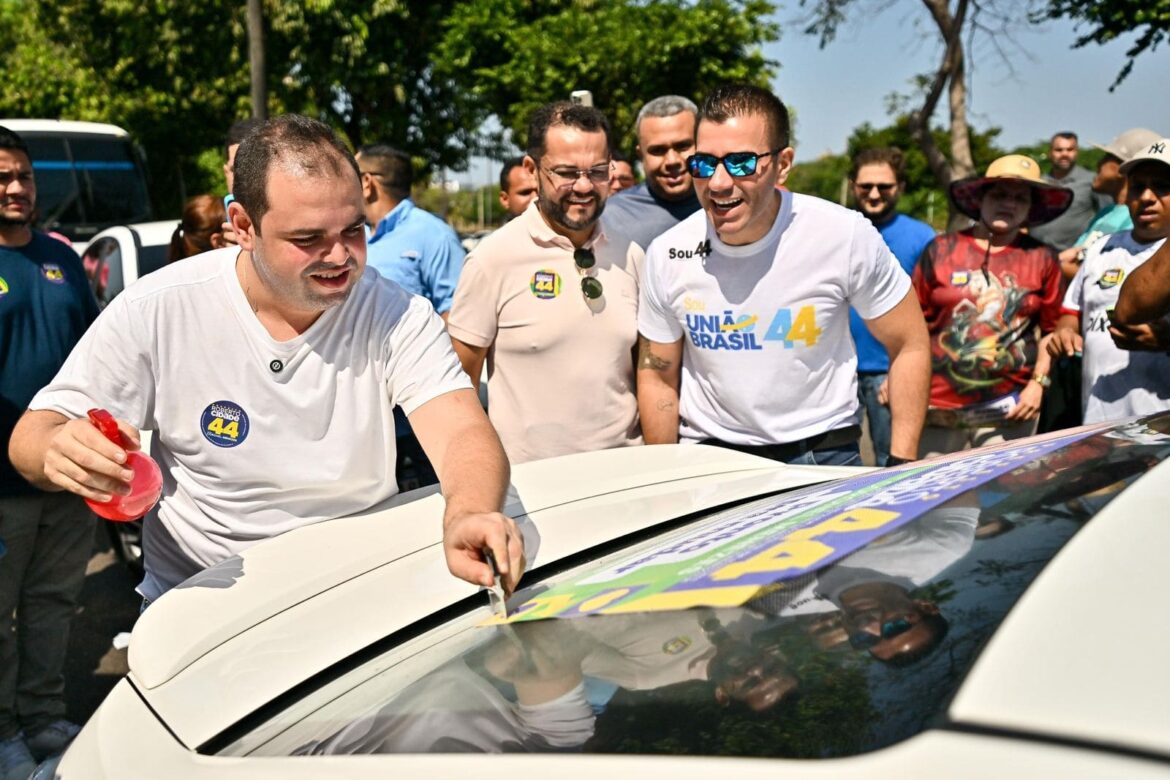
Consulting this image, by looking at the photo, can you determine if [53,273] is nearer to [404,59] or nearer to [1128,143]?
[1128,143]

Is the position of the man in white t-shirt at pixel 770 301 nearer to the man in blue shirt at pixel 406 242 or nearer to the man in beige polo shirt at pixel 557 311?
the man in beige polo shirt at pixel 557 311

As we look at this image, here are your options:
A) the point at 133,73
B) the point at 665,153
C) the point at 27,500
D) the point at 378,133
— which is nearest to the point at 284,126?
the point at 27,500

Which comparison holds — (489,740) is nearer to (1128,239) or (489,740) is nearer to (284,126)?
(284,126)

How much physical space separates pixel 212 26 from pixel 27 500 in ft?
71.0

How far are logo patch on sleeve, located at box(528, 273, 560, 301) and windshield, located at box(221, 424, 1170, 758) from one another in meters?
1.77

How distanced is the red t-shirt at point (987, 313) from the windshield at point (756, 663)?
9.14 ft

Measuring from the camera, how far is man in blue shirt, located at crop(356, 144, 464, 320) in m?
4.34

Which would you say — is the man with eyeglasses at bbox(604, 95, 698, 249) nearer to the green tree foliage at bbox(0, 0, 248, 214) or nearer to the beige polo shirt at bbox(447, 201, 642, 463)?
the beige polo shirt at bbox(447, 201, 642, 463)

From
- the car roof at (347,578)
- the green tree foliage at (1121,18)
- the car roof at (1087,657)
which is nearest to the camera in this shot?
the car roof at (1087,657)

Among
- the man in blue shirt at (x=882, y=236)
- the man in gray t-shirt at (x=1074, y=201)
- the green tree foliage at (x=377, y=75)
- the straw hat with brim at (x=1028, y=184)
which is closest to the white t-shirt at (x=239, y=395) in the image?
the man in blue shirt at (x=882, y=236)

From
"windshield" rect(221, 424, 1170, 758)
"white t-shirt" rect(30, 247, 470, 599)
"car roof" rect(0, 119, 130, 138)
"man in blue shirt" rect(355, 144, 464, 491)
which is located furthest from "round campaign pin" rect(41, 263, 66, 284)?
"car roof" rect(0, 119, 130, 138)

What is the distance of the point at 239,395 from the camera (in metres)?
2.09

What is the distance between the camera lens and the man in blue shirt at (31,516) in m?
3.20

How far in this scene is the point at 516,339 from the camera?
321cm
